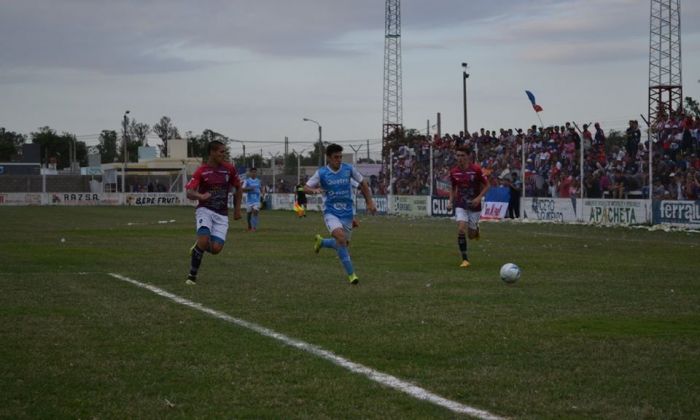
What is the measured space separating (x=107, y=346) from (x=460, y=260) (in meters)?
11.2

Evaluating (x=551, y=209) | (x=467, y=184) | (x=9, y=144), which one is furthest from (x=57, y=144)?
(x=467, y=184)

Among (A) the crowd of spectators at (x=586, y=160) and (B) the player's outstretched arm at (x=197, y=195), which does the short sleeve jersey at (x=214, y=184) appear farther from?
(A) the crowd of spectators at (x=586, y=160)

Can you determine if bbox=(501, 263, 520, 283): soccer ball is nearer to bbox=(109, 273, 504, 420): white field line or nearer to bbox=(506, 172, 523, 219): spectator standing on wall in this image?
bbox=(109, 273, 504, 420): white field line

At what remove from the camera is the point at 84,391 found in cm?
684

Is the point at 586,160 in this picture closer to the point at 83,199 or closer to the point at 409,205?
the point at 409,205

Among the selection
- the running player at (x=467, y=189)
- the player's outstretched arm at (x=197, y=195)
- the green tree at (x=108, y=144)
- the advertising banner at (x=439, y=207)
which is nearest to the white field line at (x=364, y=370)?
the player's outstretched arm at (x=197, y=195)

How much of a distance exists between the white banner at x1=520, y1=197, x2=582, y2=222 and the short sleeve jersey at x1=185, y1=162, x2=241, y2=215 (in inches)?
932

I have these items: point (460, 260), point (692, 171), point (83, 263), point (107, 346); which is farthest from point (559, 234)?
point (107, 346)

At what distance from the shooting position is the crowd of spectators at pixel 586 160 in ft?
103

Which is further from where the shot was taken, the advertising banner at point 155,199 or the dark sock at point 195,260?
the advertising banner at point 155,199

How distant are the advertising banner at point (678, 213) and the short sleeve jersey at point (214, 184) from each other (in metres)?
20.4

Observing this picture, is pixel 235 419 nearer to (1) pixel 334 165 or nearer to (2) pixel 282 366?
(2) pixel 282 366

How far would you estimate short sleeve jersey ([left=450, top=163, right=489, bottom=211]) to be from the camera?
59.8 feet

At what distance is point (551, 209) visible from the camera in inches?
1494
